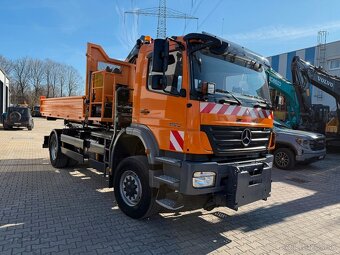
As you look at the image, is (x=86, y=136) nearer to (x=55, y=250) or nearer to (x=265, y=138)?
(x=55, y=250)

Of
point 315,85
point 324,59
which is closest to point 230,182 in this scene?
A: point 315,85

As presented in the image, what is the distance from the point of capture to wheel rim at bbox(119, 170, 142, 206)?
5.02 meters

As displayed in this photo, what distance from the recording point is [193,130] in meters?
4.12

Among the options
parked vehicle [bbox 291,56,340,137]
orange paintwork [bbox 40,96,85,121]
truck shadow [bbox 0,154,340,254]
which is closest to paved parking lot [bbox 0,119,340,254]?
truck shadow [bbox 0,154,340,254]

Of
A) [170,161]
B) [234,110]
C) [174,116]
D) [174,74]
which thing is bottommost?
[170,161]

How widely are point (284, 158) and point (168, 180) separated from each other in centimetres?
712

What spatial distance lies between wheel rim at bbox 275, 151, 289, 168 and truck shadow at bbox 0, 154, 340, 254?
2.51 m

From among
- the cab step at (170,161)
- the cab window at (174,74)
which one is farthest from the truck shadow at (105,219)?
the cab window at (174,74)

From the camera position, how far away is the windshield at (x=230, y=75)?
4.32 m

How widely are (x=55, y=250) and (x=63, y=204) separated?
185cm

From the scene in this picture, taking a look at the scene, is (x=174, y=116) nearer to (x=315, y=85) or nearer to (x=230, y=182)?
(x=230, y=182)

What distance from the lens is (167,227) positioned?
4871 mm

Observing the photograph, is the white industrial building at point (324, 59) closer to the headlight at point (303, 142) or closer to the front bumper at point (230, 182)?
the headlight at point (303, 142)

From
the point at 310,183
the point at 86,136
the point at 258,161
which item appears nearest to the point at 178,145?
the point at 258,161
